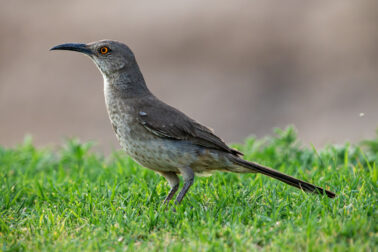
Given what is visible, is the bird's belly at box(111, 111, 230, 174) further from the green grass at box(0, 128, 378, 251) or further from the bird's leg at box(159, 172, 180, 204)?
the green grass at box(0, 128, 378, 251)

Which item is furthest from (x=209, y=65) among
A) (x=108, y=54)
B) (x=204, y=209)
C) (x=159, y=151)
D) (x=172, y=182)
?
(x=204, y=209)

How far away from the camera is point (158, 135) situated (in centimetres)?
575

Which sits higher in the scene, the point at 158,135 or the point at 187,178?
the point at 158,135

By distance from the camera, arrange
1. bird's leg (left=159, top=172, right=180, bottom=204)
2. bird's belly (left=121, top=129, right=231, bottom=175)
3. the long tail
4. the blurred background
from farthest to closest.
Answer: the blurred background → bird's leg (left=159, top=172, right=180, bottom=204) → bird's belly (left=121, top=129, right=231, bottom=175) → the long tail

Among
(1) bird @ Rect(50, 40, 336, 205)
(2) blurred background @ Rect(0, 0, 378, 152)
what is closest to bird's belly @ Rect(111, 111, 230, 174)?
(1) bird @ Rect(50, 40, 336, 205)

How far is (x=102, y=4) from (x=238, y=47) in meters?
3.71

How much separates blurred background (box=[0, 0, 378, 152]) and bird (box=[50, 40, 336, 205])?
4.37 metres

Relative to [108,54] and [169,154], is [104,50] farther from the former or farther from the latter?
[169,154]

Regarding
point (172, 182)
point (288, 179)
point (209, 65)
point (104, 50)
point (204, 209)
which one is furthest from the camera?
point (209, 65)

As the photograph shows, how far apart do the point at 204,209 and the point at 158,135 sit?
930mm

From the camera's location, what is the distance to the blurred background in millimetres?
10836

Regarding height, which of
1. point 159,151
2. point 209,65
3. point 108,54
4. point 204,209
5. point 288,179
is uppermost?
point 209,65

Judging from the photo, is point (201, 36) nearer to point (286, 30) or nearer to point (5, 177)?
point (286, 30)

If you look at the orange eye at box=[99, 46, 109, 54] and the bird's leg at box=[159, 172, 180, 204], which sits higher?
the orange eye at box=[99, 46, 109, 54]
